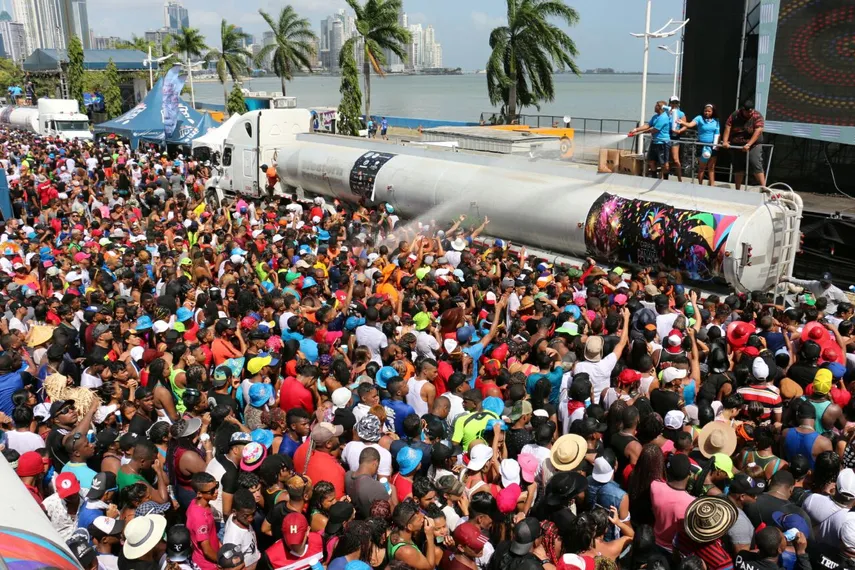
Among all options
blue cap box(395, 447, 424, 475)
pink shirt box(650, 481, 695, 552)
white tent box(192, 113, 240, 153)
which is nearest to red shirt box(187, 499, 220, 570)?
blue cap box(395, 447, 424, 475)

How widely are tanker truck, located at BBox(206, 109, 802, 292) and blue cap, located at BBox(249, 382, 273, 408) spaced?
689 centimetres

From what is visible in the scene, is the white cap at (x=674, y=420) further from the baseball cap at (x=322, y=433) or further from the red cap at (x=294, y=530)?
the red cap at (x=294, y=530)

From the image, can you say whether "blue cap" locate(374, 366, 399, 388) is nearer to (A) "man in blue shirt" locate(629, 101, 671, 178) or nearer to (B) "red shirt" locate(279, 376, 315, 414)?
(B) "red shirt" locate(279, 376, 315, 414)

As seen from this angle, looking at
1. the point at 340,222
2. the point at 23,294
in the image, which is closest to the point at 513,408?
the point at 23,294

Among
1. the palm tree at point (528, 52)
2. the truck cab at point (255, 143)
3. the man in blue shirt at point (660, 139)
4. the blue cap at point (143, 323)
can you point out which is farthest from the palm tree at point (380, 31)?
the blue cap at point (143, 323)

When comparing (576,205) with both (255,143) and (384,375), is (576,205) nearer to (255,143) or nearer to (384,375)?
(384,375)

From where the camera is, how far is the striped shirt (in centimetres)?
633

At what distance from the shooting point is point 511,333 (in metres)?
8.49

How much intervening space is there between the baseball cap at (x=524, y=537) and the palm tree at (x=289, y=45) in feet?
165

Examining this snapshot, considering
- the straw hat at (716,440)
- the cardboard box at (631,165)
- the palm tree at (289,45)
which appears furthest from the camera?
the palm tree at (289,45)

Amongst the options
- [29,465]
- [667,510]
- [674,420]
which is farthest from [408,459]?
[29,465]

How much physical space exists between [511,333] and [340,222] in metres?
7.03

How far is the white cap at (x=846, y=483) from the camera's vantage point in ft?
14.8

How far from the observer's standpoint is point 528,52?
3619 cm
